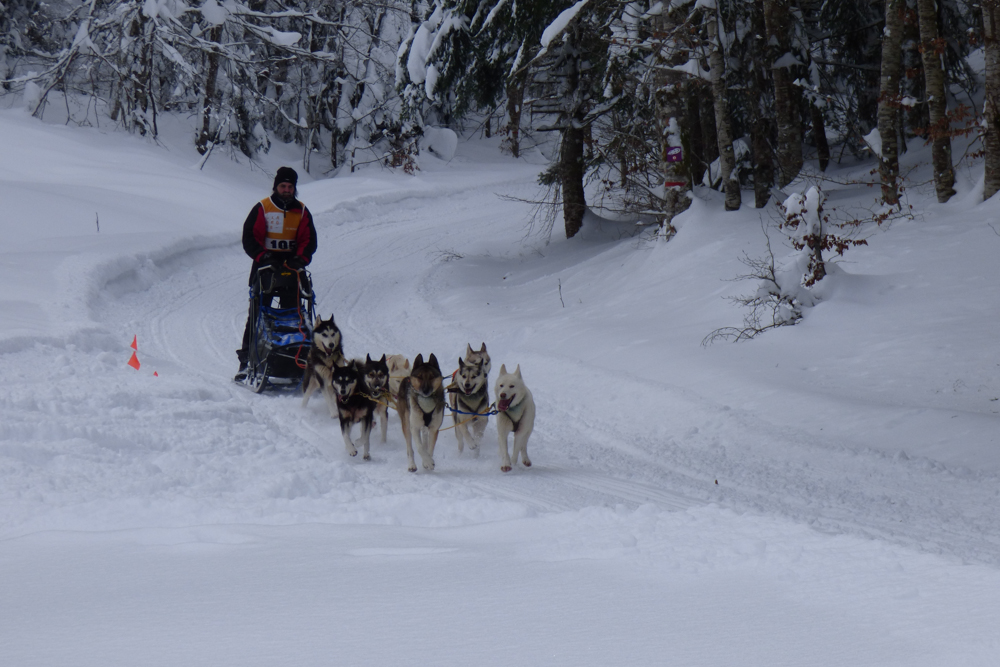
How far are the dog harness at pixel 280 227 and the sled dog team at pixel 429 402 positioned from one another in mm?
2233

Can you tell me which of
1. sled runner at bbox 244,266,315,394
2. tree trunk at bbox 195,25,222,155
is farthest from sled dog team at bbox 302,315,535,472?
tree trunk at bbox 195,25,222,155

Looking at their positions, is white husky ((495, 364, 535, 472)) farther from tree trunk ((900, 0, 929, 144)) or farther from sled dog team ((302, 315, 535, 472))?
tree trunk ((900, 0, 929, 144))

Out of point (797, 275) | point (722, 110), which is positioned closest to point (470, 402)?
point (797, 275)

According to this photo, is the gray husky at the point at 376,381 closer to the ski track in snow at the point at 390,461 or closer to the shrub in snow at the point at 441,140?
the ski track in snow at the point at 390,461

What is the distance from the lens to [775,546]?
3826mm

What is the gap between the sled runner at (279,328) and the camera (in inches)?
342

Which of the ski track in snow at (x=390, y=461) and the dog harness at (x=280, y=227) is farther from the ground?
the dog harness at (x=280, y=227)

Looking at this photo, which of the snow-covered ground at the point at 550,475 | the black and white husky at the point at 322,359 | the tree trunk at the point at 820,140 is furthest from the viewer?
the tree trunk at the point at 820,140

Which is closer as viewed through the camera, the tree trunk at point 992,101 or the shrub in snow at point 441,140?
the tree trunk at point 992,101

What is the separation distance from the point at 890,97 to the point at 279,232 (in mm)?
8272

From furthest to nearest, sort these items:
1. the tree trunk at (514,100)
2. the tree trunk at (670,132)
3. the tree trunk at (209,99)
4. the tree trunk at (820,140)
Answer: the tree trunk at (209,99), the tree trunk at (820,140), the tree trunk at (514,100), the tree trunk at (670,132)

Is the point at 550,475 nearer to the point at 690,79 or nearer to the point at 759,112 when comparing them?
the point at 690,79

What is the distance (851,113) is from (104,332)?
12.9m

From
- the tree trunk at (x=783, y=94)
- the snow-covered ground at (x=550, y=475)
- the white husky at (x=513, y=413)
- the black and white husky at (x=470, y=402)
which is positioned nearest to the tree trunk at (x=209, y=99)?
the snow-covered ground at (x=550, y=475)
